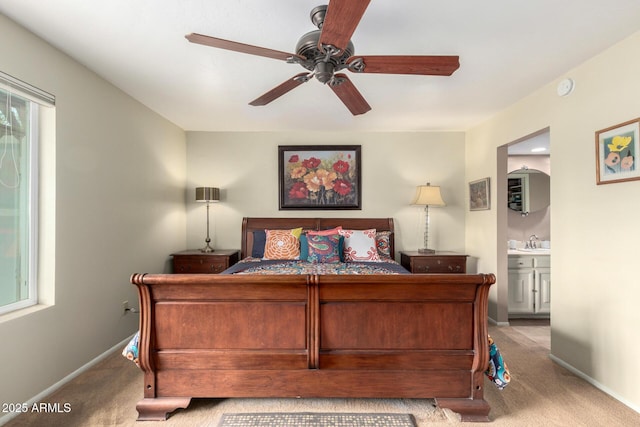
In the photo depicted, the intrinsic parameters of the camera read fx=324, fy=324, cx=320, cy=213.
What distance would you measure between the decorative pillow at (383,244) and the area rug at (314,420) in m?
2.21

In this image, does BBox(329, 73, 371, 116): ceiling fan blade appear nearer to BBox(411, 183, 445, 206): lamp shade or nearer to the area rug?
BBox(411, 183, 445, 206): lamp shade

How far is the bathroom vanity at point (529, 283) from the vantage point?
12.7 ft

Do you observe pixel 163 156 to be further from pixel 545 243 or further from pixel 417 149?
pixel 545 243

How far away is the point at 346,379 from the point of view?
199cm

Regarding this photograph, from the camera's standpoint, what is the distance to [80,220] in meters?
2.55

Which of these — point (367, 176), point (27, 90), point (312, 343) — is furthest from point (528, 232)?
point (27, 90)

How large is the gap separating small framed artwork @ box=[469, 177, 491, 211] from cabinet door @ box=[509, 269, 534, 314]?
898 millimetres

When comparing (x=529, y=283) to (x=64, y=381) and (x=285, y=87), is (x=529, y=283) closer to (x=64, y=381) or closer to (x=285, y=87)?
(x=285, y=87)

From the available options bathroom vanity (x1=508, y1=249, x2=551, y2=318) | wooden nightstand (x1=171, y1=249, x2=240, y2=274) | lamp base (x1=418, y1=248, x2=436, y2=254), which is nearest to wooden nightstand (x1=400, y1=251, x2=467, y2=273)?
lamp base (x1=418, y1=248, x2=436, y2=254)

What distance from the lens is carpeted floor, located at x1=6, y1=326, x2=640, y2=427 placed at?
197 cm

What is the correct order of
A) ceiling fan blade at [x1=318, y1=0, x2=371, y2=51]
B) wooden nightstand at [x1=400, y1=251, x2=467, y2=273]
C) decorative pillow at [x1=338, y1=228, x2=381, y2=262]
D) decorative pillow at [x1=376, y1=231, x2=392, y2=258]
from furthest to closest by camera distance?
decorative pillow at [x1=376, y1=231, x2=392, y2=258], wooden nightstand at [x1=400, y1=251, x2=467, y2=273], decorative pillow at [x1=338, y1=228, x2=381, y2=262], ceiling fan blade at [x1=318, y1=0, x2=371, y2=51]

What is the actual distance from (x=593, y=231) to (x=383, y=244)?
6.89 ft

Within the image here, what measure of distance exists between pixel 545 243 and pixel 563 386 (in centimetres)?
257

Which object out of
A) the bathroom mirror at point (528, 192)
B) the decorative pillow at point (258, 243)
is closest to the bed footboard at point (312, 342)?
the decorative pillow at point (258, 243)
